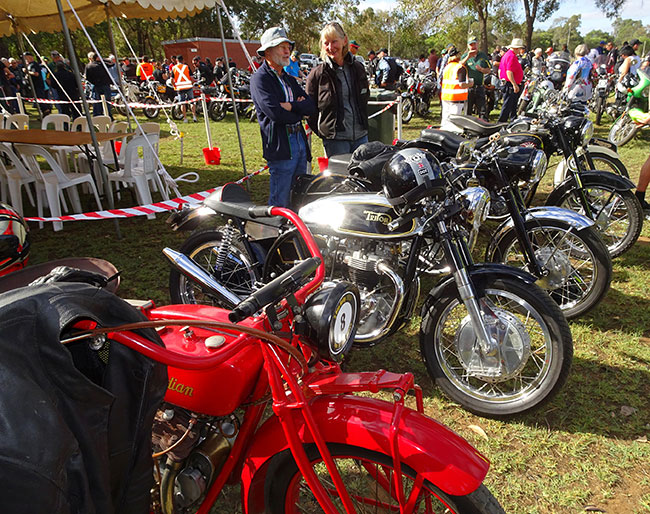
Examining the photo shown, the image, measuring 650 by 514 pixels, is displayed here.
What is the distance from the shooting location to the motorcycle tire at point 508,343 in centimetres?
225

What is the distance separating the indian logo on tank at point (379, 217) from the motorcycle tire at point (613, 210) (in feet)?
7.18

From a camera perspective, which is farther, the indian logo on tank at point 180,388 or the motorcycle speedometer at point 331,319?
the indian logo on tank at point 180,388

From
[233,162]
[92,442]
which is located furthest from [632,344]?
[233,162]

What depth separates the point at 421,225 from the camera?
7.87 feet

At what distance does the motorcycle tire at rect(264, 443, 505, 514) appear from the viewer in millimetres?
1310

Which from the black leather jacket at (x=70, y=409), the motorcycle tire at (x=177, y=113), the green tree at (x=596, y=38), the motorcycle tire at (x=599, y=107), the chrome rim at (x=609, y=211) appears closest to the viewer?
the black leather jacket at (x=70, y=409)

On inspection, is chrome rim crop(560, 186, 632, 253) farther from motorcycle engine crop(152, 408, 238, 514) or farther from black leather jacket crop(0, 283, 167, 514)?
black leather jacket crop(0, 283, 167, 514)

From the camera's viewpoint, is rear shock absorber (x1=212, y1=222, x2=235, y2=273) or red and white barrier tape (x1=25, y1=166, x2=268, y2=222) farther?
red and white barrier tape (x1=25, y1=166, x2=268, y2=222)

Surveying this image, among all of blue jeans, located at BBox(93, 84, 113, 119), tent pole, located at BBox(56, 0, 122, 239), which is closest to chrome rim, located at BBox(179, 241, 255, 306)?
tent pole, located at BBox(56, 0, 122, 239)

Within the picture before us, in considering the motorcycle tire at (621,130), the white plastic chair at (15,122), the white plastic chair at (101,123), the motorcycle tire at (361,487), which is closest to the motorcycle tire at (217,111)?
the white plastic chair at (15,122)

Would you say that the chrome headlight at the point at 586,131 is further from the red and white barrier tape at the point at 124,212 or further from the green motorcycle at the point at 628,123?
the green motorcycle at the point at 628,123

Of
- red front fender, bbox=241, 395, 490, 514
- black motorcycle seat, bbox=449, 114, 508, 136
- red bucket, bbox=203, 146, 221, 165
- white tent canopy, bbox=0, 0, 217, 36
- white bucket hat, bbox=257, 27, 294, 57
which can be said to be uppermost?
white tent canopy, bbox=0, 0, 217, 36

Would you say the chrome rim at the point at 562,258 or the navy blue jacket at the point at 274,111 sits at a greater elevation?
the navy blue jacket at the point at 274,111

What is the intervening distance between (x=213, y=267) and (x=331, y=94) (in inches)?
94.0
